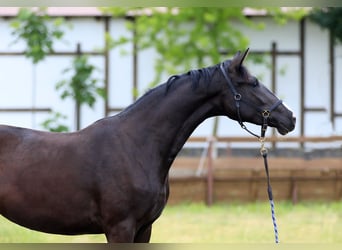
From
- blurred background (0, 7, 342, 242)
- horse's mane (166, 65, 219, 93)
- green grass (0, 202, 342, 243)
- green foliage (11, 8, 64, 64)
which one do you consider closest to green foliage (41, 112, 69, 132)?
green foliage (11, 8, 64, 64)

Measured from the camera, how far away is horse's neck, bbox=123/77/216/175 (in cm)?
385

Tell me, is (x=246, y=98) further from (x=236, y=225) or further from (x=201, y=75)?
(x=236, y=225)

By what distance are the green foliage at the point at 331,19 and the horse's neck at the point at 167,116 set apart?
10.1 metres

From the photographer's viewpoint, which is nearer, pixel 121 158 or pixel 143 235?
pixel 121 158

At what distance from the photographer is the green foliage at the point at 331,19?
13.7 meters

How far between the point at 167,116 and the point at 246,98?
1.27 feet

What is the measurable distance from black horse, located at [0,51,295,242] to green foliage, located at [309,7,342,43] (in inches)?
399

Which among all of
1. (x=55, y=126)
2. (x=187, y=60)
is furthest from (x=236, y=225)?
(x=187, y=60)

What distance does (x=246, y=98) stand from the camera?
12.6 ft

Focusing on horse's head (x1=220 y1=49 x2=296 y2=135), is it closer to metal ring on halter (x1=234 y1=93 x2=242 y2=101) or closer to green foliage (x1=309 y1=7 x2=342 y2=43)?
metal ring on halter (x1=234 y1=93 x2=242 y2=101)

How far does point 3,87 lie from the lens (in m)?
15.0

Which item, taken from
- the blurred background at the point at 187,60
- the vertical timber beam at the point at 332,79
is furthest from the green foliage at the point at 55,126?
the vertical timber beam at the point at 332,79

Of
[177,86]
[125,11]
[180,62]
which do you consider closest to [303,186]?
[180,62]

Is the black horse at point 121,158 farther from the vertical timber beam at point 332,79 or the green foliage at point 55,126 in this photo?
the vertical timber beam at point 332,79
